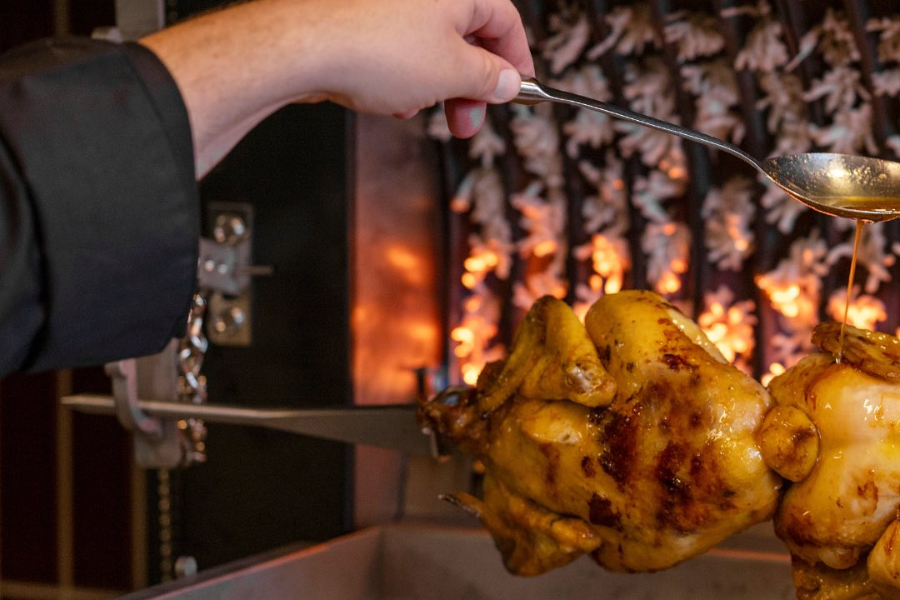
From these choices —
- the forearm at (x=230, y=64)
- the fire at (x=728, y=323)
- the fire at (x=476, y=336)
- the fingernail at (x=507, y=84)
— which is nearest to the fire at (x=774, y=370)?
the fire at (x=728, y=323)

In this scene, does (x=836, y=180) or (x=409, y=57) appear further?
(x=836, y=180)

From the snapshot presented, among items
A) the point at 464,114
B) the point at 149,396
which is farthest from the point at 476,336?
the point at 464,114

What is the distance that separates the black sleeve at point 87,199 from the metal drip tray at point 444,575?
0.73 meters

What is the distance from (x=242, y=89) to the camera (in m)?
0.96

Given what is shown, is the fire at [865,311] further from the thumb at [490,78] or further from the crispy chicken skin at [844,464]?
the thumb at [490,78]

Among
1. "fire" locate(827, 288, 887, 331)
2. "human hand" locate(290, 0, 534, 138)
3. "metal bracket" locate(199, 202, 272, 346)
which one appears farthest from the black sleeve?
"fire" locate(827, 288, 887, 331)

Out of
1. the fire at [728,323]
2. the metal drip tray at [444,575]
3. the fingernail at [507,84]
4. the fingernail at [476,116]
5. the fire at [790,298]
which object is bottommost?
the metal drip tray at [444,575]

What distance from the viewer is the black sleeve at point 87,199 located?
2.71 feet

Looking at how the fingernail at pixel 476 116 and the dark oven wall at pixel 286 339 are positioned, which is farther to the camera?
the dark oven wall at pixel 286 339

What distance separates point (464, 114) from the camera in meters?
1.25

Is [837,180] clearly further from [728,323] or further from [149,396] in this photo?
[149,396]

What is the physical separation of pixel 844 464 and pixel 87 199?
915 mm

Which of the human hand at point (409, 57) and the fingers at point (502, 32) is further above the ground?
the fingers at point (502, 32)

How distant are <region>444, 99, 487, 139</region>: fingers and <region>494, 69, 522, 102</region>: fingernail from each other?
5cm
